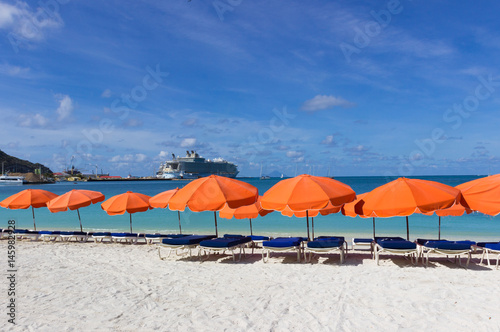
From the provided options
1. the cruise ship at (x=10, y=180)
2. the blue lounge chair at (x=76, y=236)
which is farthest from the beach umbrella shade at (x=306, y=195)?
the cruise ship at (x=10, y=180)

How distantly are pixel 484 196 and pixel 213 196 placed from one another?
5129 millimetres

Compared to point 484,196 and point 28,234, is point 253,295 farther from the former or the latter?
point 28,234

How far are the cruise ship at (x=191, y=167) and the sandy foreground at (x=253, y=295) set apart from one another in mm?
90938

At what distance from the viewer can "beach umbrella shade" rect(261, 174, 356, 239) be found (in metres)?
6.51

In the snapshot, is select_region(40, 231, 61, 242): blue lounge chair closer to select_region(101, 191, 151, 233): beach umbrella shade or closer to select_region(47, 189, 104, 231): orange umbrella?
select_region(47, 189, 104, 231): orange umbrella

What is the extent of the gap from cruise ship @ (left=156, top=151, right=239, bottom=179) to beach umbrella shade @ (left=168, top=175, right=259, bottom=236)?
297 ft

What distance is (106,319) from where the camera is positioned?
4.24 m

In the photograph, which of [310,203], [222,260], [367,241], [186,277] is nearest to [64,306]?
[186,277]

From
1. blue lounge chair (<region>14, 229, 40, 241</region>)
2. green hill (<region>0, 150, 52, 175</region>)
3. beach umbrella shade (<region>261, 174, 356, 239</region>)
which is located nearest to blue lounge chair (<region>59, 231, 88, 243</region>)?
blue lounge chair (<region>14, 229, 40, 241</region>)

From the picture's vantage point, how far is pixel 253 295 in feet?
16.9

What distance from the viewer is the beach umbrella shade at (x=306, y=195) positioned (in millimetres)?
6512

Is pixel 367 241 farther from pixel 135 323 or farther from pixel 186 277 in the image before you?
pixel 135 323

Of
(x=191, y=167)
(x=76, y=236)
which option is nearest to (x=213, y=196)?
(x=76, y=236)

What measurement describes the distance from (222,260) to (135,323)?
3.80 m
